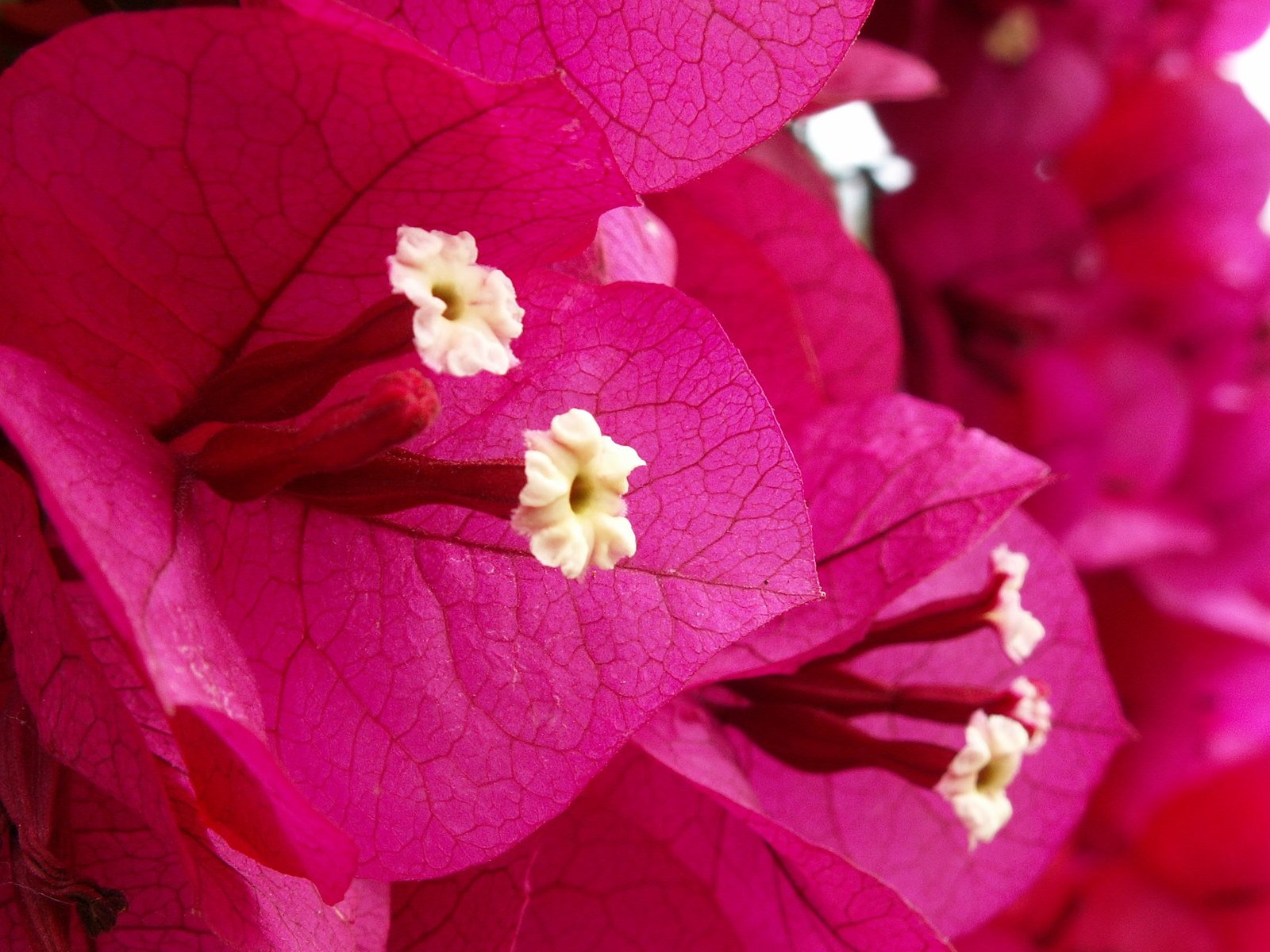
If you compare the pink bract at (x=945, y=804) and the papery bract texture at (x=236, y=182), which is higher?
the papery bract texture at (x=236, y=182)

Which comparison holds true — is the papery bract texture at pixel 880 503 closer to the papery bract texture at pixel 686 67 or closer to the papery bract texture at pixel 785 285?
the papery bract texture at pixel 785 285

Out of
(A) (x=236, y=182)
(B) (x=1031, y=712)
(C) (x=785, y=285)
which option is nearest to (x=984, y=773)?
(B) (x=1031, y=712)

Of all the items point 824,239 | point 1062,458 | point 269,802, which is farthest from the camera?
point 1062,458

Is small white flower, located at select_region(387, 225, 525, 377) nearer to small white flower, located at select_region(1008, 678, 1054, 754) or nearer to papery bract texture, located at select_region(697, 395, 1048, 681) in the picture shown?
papery bract texture, located at select_region(697, 395, 1048, 681)

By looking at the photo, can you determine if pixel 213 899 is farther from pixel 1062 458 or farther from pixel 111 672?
pixel 1062 458

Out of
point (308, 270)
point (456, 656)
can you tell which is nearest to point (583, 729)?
point (456, 656)

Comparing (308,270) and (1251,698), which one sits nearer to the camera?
(308,270)

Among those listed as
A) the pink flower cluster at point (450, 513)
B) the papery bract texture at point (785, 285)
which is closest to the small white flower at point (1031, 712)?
the pink flower cluster at point (450, 513)

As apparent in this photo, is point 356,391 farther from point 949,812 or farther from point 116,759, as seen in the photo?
point 949,812
